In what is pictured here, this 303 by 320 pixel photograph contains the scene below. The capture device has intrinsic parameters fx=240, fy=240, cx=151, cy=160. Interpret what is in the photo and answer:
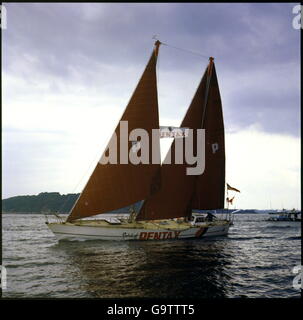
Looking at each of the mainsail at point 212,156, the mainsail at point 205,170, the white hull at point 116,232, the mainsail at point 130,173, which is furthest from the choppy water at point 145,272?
the mainsail at point 212,156

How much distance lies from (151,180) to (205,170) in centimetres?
937

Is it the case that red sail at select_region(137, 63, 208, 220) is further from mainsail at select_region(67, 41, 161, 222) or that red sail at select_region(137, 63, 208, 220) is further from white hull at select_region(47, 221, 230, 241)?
mainsail at select_region(67, 41, 161, 222)

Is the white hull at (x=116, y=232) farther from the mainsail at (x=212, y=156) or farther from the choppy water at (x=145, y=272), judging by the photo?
the mainsail at (x=212, y=156)

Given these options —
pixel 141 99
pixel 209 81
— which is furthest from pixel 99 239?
pixel 209 81

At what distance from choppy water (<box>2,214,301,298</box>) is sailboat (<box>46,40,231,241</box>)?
115 inches

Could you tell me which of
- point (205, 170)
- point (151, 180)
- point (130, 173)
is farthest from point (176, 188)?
point (130, 173)

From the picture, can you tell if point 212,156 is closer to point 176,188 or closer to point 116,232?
point 176,188

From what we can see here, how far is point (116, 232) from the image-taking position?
24.9 meters

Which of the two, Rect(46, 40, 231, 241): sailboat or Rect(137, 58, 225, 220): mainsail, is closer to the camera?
Rect(46, 40, 231, 241): sailboat

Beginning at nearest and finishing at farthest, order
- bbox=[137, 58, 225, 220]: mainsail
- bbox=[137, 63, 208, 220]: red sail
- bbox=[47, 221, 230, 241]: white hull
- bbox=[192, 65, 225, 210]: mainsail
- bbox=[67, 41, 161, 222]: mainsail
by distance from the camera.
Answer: bbox=[47, 221, 230, 241]: white hull, bbox=[67, 41, 161, 222]: mainsail, bbox=[137, 63, 208, 220]: red sail, bbox=[137, 58, 225, 220]: mainsail, bbox=[192, 65, 225, 210]: mainsail

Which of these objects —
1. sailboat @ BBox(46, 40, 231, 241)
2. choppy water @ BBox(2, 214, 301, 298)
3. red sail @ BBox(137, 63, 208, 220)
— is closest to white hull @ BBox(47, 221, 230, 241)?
sailboat @ BBox(46, 40, 231, 241)

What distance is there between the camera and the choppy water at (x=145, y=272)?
11.8 m

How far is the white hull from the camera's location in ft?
79.1
